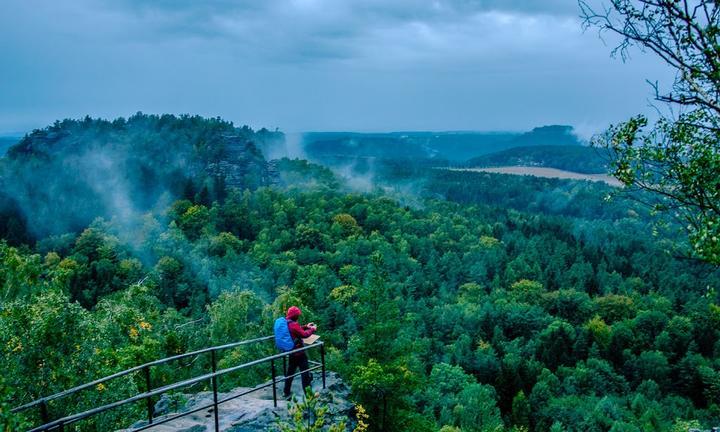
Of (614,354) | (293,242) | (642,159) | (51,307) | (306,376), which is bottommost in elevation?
(614,354)

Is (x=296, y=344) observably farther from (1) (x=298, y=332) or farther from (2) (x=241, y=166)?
(2) (x=241, y=166)

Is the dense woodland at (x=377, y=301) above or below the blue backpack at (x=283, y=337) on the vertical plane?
below

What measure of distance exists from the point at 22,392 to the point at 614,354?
6911 centimetres

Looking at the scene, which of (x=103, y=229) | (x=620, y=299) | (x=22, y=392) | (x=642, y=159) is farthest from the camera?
(x=103, y=229)

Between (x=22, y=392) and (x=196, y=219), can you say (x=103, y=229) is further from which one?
(x=22, y=392)

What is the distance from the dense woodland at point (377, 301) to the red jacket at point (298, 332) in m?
7.62

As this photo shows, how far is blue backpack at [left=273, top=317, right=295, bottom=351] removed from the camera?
12836mm

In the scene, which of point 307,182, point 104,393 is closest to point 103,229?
point 307,182

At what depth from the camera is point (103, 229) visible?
87.8 m

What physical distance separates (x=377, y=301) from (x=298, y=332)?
13.2 m

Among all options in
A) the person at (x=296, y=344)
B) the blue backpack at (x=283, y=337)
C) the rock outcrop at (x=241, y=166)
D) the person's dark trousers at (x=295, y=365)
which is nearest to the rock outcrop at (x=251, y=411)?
the person's dark trousers at (x=295, y=365)

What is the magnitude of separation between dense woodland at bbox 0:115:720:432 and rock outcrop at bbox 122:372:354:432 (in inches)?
227

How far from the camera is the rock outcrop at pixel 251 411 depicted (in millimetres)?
11758

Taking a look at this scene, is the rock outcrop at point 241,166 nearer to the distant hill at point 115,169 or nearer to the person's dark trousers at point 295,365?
the distant hill at point 115,169
